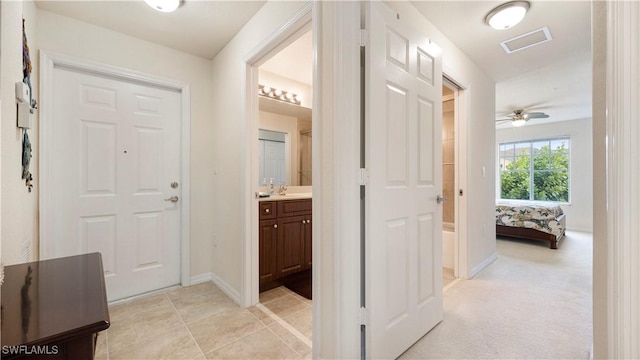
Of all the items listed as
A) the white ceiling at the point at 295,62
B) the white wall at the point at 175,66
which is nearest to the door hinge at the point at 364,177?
the white ceiling at the point at 295,62

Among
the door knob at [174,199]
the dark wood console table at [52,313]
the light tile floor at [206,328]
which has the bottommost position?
the light tile floor at [206,328]

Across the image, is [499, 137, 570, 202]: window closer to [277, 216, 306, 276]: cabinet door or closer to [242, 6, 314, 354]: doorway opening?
[242, 6, 314, 354]: doorway opening

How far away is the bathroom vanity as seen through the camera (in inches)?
93.4

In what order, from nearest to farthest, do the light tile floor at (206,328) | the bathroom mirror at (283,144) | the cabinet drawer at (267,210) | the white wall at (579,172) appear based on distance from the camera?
the light tile floor at (206,328)
the cabinet drawer at (267,210)
the bathroom mirror at (283,144)
the white wall at (579,172)

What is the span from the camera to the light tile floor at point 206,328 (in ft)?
5.07

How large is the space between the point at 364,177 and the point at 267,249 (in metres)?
1.45

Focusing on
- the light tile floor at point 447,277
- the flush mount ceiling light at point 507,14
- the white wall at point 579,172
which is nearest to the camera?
the flush mount ceiling light at point 507,14

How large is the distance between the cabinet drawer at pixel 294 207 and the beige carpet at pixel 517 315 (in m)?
1.51

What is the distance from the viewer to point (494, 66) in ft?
9.56

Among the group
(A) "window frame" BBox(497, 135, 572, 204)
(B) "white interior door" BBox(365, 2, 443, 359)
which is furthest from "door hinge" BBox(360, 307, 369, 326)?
(A) "window frame" BBox(497, 135, 572, 204)

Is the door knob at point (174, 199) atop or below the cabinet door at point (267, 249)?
atop

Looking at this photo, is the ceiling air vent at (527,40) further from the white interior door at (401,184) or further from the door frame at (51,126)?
the door frame at (51,126)

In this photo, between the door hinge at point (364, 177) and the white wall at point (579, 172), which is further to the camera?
the white wall at point (579, 172)

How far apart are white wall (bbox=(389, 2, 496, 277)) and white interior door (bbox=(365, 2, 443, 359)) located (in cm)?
101
